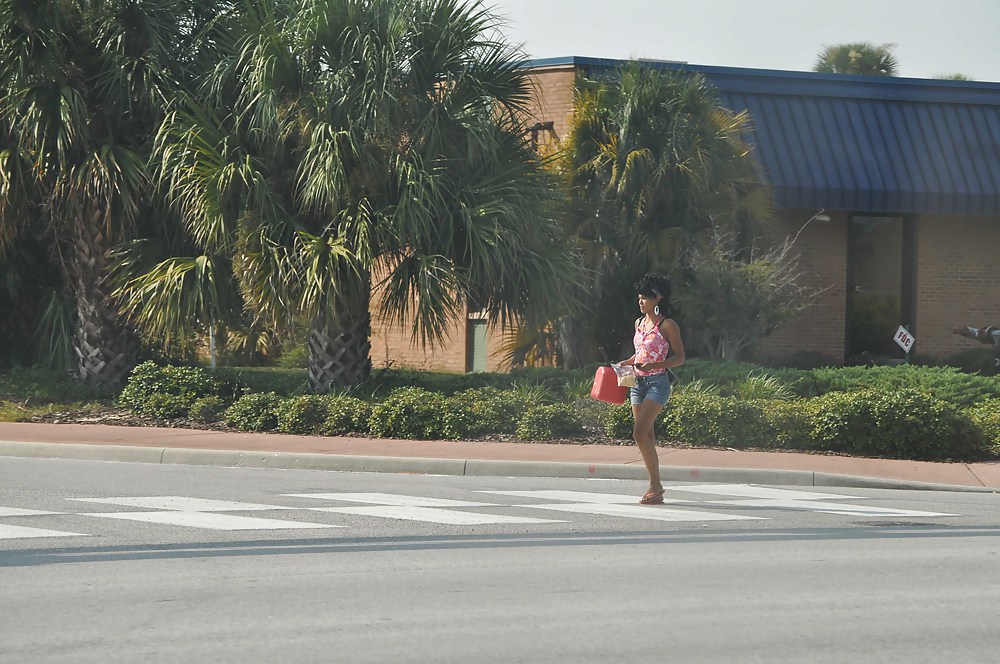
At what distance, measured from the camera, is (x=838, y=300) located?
28.5 meters

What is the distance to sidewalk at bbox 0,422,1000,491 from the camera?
527 inches

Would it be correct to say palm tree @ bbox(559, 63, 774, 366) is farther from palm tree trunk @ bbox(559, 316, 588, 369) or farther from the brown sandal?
the brown sandal

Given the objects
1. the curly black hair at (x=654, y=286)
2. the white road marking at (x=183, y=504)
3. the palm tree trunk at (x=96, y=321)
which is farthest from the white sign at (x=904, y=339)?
the white road marking at (x=183, y=504)

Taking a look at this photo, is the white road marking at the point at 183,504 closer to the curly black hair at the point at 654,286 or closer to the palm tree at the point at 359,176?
the curly black hair at the point at 654,286

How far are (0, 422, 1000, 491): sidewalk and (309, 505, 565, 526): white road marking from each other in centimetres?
347

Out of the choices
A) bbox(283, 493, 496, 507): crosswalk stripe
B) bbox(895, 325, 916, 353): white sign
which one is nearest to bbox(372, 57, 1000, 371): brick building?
bbox(895, 325, 916, 353): white sign

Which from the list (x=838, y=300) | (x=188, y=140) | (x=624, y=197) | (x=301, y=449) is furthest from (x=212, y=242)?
(x=838, y=300)

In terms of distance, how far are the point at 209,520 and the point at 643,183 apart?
14103mm

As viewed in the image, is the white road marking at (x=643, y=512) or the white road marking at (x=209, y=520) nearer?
the white road marking at (x=209, y=520)

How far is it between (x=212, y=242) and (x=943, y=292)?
56.6ft

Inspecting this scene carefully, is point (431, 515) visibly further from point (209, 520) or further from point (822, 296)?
point (822, 296)

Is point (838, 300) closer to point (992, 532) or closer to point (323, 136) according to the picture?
point (323, 136)

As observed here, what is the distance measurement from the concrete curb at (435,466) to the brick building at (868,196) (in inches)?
442

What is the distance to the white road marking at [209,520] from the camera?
9.24m
